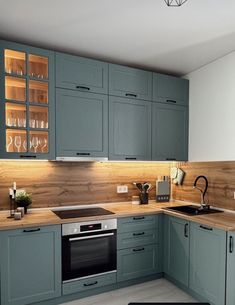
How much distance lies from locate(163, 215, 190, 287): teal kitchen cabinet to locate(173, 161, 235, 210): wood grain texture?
583mm

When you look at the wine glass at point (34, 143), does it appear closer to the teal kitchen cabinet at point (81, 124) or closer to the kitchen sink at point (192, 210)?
the teal kitchen cabinet at point (81, 124)

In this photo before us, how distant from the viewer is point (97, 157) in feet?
9.16

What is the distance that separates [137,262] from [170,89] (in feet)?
7.05

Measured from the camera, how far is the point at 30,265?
2.29 metres

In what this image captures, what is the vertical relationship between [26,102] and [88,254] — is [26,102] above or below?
above

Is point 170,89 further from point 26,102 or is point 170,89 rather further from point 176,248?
point 176,248

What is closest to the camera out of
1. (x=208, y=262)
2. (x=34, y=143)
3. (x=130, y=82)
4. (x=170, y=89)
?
(x=208, y=262)

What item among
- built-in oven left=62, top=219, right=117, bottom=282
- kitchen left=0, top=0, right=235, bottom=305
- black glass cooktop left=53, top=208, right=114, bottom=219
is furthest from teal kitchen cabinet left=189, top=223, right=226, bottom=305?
black glass cooktop left=53, top=208, right=114, bottom=219

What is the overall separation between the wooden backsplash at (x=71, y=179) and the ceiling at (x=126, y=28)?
131 cm

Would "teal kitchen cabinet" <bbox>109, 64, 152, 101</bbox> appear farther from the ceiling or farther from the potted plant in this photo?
the potted plant

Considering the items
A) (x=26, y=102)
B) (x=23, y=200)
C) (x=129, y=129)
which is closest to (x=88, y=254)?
(x=23, y=200)

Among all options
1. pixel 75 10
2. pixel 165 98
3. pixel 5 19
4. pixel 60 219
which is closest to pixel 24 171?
pixel 60 219

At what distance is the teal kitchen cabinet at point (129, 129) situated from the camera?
290 cm

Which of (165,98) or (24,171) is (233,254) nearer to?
(165,98)
